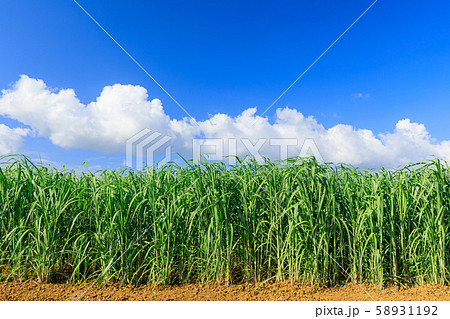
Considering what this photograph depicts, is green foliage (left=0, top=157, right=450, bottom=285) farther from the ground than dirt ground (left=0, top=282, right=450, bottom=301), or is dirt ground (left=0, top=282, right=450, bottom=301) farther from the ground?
green foliage (left=0, top=157, right=450, bottom=285)

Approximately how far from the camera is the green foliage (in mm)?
3295

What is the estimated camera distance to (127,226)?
11.0 ft

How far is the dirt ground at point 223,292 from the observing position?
314 cm

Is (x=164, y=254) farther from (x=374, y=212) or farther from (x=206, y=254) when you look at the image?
(x=374, y=212)

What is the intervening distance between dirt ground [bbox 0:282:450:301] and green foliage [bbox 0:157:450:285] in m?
0.10

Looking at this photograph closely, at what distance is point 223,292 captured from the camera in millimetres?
3195

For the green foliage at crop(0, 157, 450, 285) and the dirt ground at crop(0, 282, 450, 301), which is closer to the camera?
the dirt ground at crop(0, 282, 450, 301)

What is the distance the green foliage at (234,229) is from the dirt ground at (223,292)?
0.10 m

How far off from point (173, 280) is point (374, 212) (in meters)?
2.20

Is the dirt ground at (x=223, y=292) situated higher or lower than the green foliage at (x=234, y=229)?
lower

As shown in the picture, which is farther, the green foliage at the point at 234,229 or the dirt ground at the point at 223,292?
the green foliage at the point at 234,229

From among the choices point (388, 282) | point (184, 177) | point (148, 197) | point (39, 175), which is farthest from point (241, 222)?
point (39, 175)

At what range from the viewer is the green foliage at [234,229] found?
10.8ft

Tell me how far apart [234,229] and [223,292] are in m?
0.61
